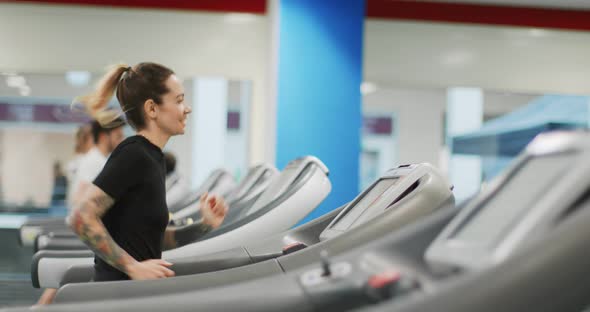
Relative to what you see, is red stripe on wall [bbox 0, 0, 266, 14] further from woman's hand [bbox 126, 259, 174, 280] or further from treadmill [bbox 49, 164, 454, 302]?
woman's hand [bbox 126, 259, 174, 280]

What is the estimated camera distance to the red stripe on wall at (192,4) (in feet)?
26.1

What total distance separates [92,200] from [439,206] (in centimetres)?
75

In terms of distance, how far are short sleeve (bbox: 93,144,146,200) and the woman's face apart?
13cm

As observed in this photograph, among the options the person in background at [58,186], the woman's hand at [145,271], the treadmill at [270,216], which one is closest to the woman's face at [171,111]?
the woman's hand at [145,271]

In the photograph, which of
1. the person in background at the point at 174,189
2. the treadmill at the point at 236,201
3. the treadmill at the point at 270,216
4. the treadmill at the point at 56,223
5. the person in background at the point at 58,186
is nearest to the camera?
the treadmill at the point at 270,216

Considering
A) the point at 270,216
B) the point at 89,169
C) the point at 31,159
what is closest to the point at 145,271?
the point at 270,216

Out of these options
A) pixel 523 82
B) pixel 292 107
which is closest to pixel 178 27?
pixel 292 107

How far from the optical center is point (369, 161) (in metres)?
10.0

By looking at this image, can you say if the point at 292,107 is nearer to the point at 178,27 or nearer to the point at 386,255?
the point at 178,27

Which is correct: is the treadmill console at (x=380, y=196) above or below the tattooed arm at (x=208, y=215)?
above

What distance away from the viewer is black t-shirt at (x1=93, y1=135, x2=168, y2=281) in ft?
6.05

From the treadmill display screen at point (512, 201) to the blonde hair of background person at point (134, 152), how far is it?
98cm

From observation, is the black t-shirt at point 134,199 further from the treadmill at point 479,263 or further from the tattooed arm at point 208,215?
the treadmill at point 479,263

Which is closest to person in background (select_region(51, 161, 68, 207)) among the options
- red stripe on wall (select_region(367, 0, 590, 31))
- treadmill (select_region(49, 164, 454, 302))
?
red stripe on wall (select_region(367, 0, 590, 31))
